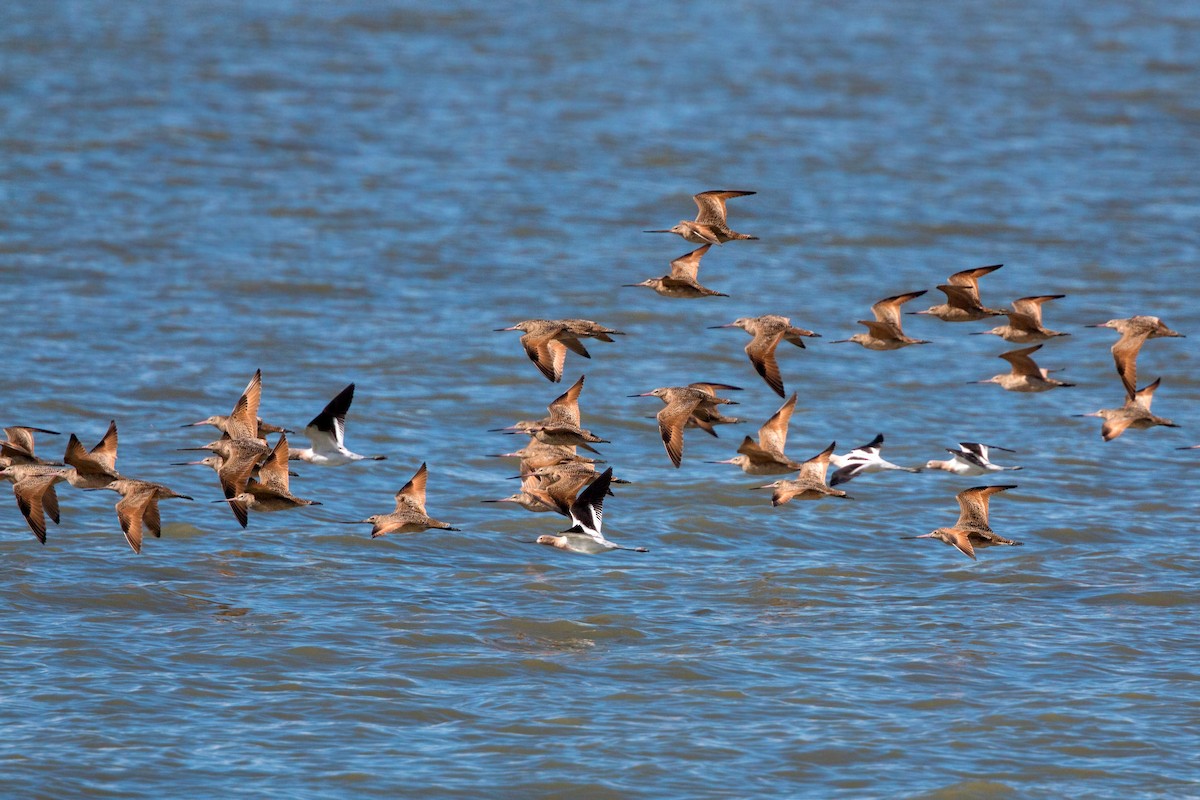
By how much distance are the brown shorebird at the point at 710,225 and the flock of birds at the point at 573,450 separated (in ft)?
0.04

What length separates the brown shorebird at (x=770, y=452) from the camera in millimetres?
15938

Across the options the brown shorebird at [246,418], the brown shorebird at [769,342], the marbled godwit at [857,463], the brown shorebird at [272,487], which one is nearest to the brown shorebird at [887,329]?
the marbled godwit at [857,463]

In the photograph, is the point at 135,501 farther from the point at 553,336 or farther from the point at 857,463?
the point at 857,463

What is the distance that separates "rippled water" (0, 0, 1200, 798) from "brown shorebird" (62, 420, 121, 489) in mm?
945

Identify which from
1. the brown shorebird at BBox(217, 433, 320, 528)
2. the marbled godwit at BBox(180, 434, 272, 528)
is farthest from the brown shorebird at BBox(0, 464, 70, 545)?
the brown shorebird at BBox(217, 433, 320, 528)

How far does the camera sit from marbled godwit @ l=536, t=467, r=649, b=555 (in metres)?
15.2

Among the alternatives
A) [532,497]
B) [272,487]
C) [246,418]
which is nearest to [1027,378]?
[532,497]

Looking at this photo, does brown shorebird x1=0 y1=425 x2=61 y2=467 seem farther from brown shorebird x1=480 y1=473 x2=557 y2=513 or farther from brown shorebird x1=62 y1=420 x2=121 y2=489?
brown shorebird x1=480 y1=473 x2=557 y2=513

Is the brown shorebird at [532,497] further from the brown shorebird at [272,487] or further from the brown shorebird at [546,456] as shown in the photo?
the brown shorebird at [272,487]

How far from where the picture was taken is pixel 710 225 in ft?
52.9

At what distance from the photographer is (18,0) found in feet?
159

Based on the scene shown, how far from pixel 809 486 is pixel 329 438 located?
4605mm

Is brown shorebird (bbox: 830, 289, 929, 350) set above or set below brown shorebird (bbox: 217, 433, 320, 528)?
above

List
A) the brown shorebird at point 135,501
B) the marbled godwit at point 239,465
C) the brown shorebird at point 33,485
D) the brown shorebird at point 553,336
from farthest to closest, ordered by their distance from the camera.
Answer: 1. the brown shorebird at point 553,336
2. the marbled godwit at point 239,465
3. the brown shorebird at point 135,501
4. the brown shorebird at point 33,485
